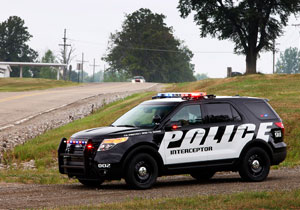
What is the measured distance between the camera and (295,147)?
63.5ft

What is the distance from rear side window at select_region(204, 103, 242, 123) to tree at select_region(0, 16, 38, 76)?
118546 millimetres

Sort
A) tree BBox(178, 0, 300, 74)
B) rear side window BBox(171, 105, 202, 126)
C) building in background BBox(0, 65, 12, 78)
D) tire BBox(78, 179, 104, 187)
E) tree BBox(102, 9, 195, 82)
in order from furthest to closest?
tree BBox(102, 9, 195, 82), building in background BBox(0, 65, 12, 78), tree BBox(178, 0, 300, 74), tire BBox(78, 179, 104, 187), rear side window BBox(171, 105, 202, 126)

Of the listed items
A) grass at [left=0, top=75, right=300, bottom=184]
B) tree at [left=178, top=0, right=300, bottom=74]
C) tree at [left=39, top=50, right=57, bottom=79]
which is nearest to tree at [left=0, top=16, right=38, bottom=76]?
tree at [left=39, top=50, right=57, bottom=79]

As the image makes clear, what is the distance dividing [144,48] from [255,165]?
4190 inches

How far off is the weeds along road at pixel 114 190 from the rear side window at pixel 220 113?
1.33 m

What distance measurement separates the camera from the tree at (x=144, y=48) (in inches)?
4658

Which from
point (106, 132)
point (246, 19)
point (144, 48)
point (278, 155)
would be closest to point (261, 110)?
point (278, 155)

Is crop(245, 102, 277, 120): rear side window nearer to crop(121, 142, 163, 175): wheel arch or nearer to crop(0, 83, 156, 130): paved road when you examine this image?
crop(121, 142, 163, 175): wheel arch

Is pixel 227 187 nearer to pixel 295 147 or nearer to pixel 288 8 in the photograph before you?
pixel 295 147

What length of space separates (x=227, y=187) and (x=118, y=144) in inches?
92.4

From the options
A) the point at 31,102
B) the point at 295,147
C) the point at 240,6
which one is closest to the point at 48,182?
the point at 295,147

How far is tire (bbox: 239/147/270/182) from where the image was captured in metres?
12.4

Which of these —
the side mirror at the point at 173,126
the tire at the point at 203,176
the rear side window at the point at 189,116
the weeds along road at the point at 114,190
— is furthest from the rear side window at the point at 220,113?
the tire at the point at 203,176

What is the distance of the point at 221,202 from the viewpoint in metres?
9.18
